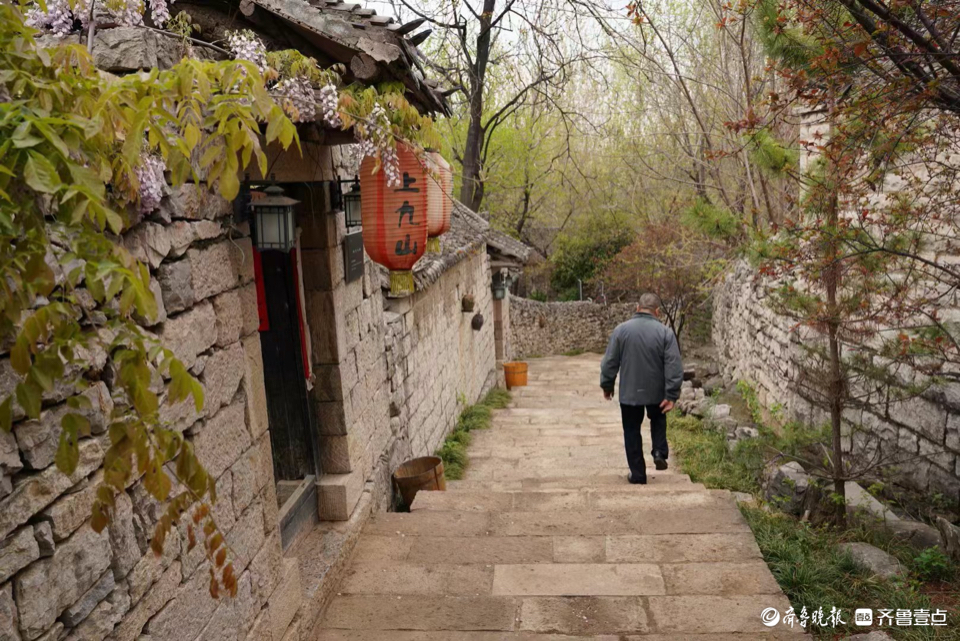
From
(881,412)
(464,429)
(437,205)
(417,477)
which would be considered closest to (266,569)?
(417,477)

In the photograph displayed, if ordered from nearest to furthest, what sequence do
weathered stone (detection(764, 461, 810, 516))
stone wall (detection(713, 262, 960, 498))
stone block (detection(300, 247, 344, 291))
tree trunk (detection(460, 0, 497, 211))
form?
stone block (detection(300, 247, 344, 291)), weathered stone (detection(764, 461, 810, 516)), stone wall (detection(713, 262, 960, 498)), tree trunk (detection(460, 0, 497, 211))

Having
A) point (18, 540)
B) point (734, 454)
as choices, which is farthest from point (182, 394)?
point (734, 454)

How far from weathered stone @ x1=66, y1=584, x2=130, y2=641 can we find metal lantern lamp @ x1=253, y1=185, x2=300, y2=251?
1795 mm

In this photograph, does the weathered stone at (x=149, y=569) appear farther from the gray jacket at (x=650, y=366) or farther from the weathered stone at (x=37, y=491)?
the gray jacket at (x=650, y=366)

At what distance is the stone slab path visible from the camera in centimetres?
362

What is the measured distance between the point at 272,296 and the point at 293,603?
5.77ft

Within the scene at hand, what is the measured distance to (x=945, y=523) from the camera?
4770 mm

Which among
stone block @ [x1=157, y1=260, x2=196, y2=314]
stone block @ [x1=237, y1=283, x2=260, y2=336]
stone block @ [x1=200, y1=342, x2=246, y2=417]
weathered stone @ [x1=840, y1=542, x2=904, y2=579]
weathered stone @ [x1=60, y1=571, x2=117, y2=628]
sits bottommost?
weathered stone @ [x1=840, y1=542, x2=904, y2=579]

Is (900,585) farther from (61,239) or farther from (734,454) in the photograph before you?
(61,239)

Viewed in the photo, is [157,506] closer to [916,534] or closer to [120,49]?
[120,49]

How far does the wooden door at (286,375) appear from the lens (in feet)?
14.3

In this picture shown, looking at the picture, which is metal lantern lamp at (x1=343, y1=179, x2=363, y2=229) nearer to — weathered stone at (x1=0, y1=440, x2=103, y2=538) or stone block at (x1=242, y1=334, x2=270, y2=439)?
stone block at (x1=242, y1=334, x2=270, y2=439)

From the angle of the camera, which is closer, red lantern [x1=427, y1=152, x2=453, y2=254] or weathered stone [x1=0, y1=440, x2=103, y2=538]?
weathered stone [x1=0, y1=440, x2=103, y2=538]

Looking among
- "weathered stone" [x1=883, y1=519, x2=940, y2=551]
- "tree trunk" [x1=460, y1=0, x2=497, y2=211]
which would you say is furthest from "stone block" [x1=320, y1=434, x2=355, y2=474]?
"tree trunk" [x1=460, y1=0, x2=497, y2=211]
